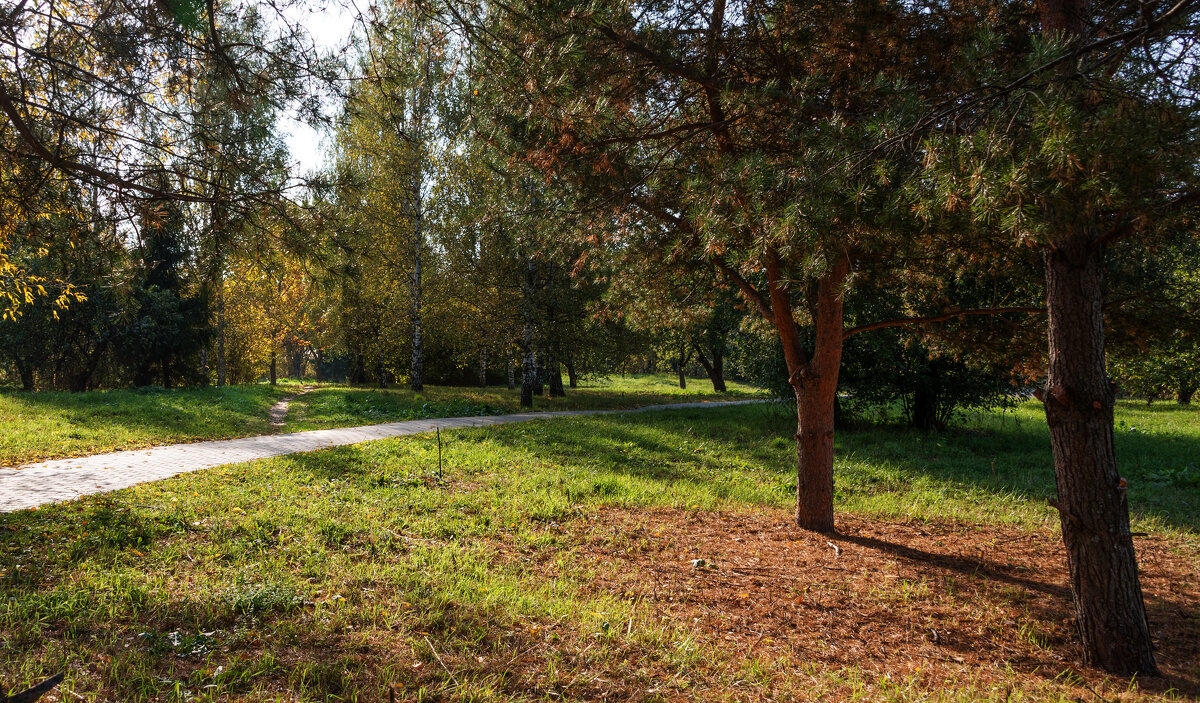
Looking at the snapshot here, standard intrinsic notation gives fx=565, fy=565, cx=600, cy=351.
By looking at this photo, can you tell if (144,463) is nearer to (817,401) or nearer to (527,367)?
(817,401)

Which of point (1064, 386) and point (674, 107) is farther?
point (674, 107)

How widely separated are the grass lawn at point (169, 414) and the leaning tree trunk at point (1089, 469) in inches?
A: 447

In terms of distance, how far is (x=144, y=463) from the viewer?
772cm

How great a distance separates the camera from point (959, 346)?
237 inches

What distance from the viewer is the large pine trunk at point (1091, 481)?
350cm

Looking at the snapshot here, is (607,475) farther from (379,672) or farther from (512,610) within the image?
(379,672)

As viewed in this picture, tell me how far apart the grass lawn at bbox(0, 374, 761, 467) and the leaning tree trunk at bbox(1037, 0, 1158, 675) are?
11.4 m

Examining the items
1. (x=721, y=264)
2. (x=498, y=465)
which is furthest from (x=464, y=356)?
(x=721, y=264)

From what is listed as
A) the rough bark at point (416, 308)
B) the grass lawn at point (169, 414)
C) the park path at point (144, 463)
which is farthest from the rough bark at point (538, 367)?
the park path at point (144, 463)

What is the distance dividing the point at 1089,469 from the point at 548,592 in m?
3.66

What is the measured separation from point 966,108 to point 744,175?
1.30 metres

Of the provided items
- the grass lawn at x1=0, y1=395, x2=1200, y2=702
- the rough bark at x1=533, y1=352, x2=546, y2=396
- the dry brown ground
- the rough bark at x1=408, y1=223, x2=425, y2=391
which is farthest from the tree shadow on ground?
the rough bark at x1=408, y1=223, x2=425, y2=391

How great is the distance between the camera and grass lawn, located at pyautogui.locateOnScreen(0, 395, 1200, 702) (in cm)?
297

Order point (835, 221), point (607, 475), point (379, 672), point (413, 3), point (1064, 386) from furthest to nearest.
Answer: point (607, 475)
point (413, 3)
point (1064, 386)
point (835, 221)
point (379, 672)
